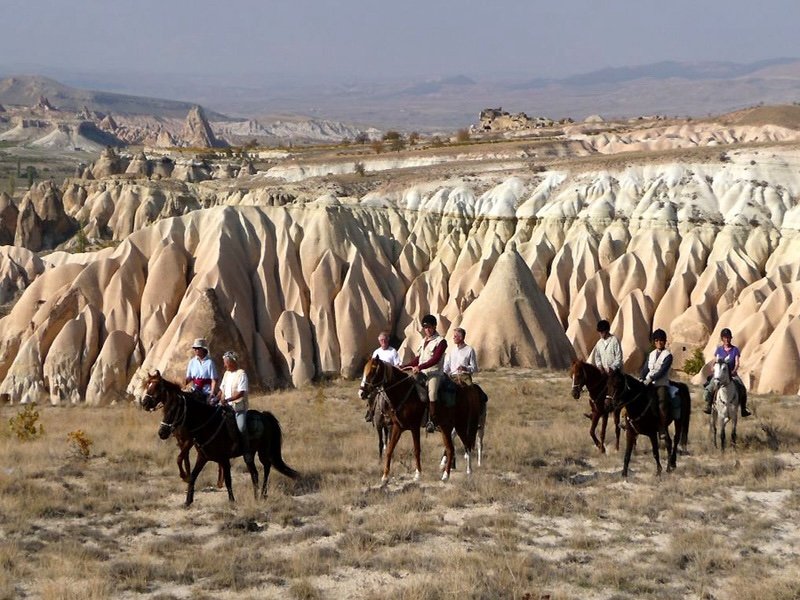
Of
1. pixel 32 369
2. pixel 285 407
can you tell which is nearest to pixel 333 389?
pixel 285 407

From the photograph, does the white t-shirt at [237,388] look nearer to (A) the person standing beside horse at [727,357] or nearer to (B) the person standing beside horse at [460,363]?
(B) the person standing beside horse at [460,363]

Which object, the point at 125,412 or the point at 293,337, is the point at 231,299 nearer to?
the point at 293,337

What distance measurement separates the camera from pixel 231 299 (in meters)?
33.9

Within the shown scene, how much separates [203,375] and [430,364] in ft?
10.9

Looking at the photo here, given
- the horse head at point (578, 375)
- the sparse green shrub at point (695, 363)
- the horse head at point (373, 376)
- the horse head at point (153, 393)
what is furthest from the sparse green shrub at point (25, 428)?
the sparse green shrub at point (695, 363)

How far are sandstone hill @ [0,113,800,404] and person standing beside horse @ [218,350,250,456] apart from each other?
1487 cm

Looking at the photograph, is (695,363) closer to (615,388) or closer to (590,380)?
(590,380)

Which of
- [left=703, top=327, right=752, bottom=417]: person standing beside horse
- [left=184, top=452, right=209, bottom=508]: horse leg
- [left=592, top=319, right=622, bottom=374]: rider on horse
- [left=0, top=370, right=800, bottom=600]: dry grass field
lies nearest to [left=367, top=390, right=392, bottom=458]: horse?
[left=0, top=370, right=800, bottom=600]: dry grass field

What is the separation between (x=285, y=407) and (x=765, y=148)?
37274mm

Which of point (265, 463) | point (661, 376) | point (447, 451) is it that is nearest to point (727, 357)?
point (661, 376)

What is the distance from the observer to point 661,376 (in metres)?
14.6

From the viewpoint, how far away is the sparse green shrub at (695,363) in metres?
36.4

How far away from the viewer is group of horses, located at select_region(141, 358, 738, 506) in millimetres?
12398

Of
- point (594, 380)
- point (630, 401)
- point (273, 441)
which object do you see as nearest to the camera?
point (273, 441)
